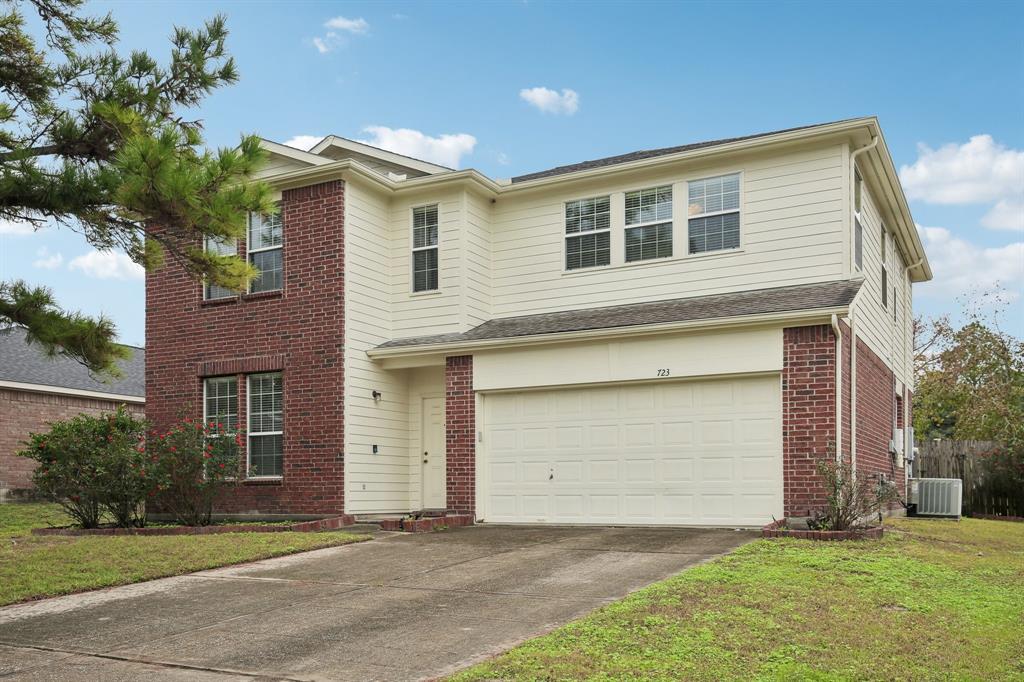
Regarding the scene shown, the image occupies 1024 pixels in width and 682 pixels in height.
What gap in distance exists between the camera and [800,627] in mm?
7242

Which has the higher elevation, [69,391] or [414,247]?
[414,247]

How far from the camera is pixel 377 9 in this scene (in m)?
15.6

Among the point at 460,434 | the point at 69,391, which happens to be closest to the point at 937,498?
the point at 460,434

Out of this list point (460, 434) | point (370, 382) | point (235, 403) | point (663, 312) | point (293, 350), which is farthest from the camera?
point (235, 403)

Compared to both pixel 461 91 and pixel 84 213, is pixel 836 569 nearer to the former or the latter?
pixel 84 213

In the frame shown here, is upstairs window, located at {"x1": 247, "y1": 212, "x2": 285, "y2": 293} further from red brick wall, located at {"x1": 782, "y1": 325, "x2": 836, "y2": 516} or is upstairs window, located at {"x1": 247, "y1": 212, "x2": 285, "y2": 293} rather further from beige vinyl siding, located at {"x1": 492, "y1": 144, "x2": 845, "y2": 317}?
red brick wall, located at {"x1": 782, "y1": 325, "x2": 836, "y2": 516}

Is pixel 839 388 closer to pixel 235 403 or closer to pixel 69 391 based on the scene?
pixel 235 403

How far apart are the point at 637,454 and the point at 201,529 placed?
22.5 feet

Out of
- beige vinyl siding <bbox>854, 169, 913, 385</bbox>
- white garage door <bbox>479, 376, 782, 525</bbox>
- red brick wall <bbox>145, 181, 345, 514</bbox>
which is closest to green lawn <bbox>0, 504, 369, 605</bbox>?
red brick wall <bbox>145, 181, 345, 514</bbox>

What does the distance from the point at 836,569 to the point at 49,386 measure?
23.4 meters

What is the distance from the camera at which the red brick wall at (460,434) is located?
1611cm

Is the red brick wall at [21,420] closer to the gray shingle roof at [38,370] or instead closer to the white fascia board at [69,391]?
the white fascia board at [69,391]

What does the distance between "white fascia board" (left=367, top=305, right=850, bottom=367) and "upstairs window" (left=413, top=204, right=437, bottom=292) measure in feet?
4.79

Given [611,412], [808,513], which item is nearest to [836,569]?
[808,513]
